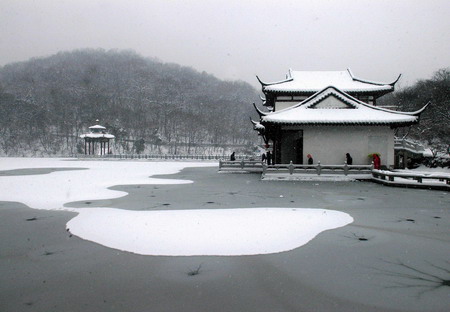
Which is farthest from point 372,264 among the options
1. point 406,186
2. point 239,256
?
point 406,186

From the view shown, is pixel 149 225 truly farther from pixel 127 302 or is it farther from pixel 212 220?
pixel 127 302

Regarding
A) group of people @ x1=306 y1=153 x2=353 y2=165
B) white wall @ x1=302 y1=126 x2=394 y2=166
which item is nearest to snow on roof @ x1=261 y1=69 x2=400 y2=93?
white wall @ x1=302 y1=126 x2=394 y2=166

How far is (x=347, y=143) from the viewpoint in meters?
22.6

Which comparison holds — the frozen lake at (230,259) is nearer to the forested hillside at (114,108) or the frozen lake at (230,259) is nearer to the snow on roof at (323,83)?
the snow on roof at (323,83)

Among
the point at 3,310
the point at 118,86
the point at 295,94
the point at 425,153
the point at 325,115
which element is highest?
the point at 118,86

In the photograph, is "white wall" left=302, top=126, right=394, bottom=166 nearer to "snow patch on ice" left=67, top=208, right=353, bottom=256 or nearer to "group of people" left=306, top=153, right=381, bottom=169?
"group of people" left=306, top=153, right=381, bottom=169

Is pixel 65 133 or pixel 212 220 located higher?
pixel 65 133

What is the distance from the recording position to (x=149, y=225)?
25.4 feet

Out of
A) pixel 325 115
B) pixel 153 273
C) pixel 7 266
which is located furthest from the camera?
pixel 325 115

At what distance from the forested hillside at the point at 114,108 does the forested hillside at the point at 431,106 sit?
122 feet

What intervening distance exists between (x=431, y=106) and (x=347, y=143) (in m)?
34.4

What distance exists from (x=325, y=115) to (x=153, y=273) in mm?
19686

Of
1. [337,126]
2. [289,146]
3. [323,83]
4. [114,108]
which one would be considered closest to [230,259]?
[337,126]

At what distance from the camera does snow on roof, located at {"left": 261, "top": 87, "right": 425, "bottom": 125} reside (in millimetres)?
21297
